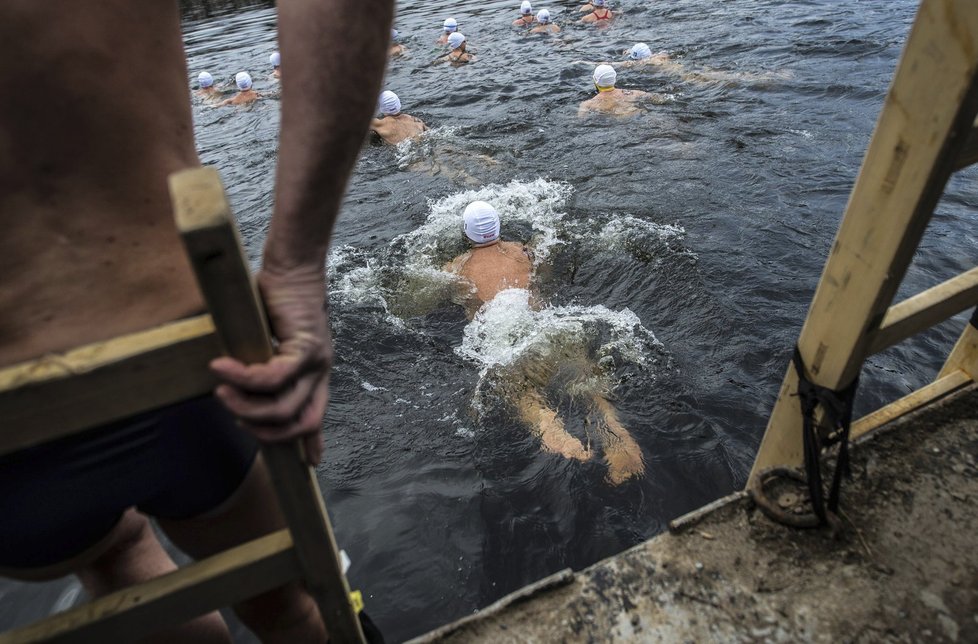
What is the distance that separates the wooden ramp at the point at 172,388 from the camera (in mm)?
933

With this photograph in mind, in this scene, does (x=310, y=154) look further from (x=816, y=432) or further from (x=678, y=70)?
(x=678, y=70)

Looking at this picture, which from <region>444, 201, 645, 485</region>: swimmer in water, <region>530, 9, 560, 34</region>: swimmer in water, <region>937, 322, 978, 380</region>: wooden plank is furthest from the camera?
<region>530, 9, 560, 34</region>: swimmer in water

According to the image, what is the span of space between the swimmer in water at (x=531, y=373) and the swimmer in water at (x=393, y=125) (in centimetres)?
477

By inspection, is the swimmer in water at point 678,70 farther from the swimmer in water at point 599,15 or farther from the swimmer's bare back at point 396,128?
the swimmer's bare back at point 396,128

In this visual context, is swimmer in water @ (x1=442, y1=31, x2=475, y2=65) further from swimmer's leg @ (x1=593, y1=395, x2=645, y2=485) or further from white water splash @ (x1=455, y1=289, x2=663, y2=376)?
swimmer's leg @ (x1=593, y1=395, x2=645, y2=485)

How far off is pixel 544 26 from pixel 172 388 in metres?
17.1

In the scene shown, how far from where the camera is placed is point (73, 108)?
1.29m

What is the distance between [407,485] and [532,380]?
127 cm

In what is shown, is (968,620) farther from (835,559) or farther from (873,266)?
(873,266)

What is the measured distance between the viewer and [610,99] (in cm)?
992

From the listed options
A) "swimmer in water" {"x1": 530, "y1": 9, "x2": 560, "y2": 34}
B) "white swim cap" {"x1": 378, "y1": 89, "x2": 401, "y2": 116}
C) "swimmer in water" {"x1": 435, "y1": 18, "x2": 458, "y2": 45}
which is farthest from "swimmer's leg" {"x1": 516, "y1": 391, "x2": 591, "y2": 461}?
"swimmer in water" {"x1": 530, "y1": 9, "x2": 560, "y2": 34}

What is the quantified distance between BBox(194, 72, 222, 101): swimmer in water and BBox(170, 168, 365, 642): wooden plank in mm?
15571

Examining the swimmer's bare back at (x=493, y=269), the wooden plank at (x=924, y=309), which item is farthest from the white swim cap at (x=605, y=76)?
the wooden plank at (x=924, y=309)

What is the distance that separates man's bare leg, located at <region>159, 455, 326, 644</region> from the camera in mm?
1884
